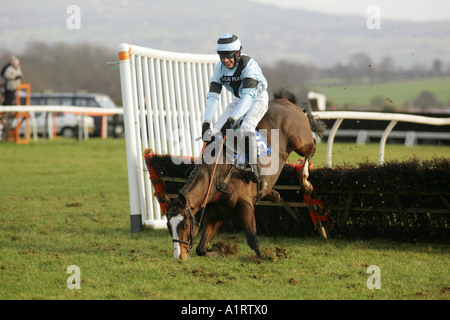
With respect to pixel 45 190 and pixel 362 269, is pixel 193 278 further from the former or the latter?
pixel 45 190

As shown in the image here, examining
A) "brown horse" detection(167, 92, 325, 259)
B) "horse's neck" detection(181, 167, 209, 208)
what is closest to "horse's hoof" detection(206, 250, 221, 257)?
"brown horse" detection(167, 92, 325, 259)

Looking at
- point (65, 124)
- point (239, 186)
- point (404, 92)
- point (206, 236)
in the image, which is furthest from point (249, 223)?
point (404, 92)

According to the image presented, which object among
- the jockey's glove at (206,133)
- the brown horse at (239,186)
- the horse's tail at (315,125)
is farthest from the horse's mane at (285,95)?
the jockey's glove at (206,133)

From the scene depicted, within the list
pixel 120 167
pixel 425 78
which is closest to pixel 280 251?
pixel 120 167

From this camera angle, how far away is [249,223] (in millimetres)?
6180

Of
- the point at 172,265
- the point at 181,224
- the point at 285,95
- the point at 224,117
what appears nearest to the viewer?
the point at 181,224

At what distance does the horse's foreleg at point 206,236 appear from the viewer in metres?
6.31

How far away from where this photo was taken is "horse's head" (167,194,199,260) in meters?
5.70

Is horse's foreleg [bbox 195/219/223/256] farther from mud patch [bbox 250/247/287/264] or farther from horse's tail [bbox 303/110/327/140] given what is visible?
horse's tail [bbox 303/110/327/140]

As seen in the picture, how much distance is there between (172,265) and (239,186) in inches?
42.4

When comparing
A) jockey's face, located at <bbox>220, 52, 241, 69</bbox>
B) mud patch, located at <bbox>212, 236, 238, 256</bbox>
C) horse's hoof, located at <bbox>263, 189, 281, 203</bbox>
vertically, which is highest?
jockey's face, located at <bbox>220, 52, 241, 69</bbox>

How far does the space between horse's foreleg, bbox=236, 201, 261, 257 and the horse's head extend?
23.7 inches

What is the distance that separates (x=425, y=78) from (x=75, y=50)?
105ft
